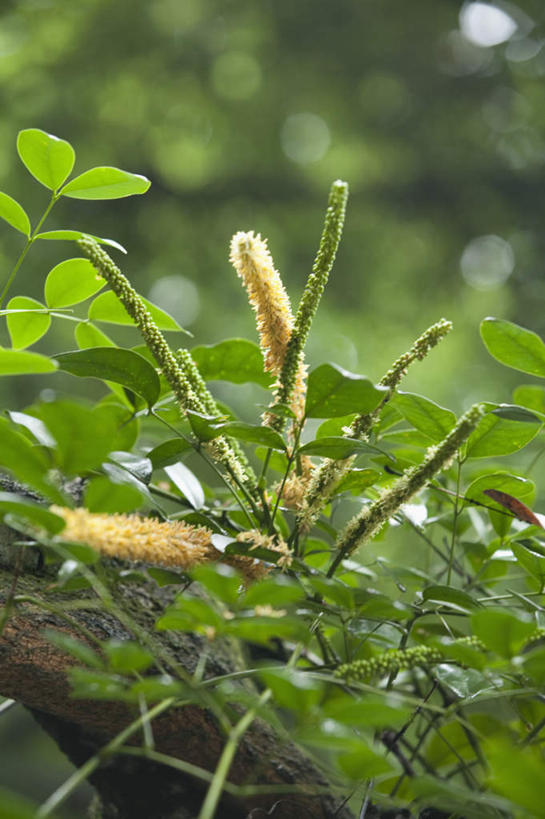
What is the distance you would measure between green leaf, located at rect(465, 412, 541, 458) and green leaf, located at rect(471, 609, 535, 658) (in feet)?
0.54

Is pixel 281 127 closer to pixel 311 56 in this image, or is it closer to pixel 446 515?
pixel 311 56

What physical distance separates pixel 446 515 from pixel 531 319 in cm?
165

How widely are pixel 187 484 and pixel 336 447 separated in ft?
0.45

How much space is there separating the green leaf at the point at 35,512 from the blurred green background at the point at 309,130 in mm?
1919

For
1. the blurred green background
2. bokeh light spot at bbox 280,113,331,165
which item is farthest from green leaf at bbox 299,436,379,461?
bokeh light spot at bbox 280,113,331,165

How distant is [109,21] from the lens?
2.29 metres

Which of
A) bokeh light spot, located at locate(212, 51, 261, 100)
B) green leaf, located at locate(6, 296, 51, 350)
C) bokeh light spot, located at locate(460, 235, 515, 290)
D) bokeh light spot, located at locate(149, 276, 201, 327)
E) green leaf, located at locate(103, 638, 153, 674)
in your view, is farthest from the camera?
bokeh light spot, located at locate(212, 51, 261, 100)

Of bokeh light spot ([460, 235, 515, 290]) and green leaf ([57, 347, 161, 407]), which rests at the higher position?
bokeh light spot ([460, 235, 515, 290])

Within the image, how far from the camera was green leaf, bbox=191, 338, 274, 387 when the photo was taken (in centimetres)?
45

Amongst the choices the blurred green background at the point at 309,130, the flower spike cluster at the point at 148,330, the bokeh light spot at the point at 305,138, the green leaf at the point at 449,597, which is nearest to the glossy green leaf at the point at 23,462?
the flower spike cluster at the point at 148,330

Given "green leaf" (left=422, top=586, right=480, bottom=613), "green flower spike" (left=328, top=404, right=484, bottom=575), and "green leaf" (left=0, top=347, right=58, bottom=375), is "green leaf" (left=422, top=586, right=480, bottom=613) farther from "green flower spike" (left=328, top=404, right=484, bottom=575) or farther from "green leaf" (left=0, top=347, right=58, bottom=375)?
"green leaf" (left=0, top=347, right=58, bottom=375)

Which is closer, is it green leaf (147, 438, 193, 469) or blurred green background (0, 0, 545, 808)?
green leaf (147, 438, 193, 469)

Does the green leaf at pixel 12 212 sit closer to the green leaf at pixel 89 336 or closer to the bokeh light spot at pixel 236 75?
the green leaf at pixel 89 336

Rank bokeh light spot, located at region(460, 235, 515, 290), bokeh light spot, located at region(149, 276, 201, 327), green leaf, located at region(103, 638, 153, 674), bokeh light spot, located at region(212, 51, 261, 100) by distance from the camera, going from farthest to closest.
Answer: bokeh light spot, located at region(212, 51, 261, 100) < bokeh light spot, located at region(460, 235, 515, 290) < bokeh light spot, located at region(149, 276, 201, 327) < green leaf, located at region(103, 638, 153, 674)
